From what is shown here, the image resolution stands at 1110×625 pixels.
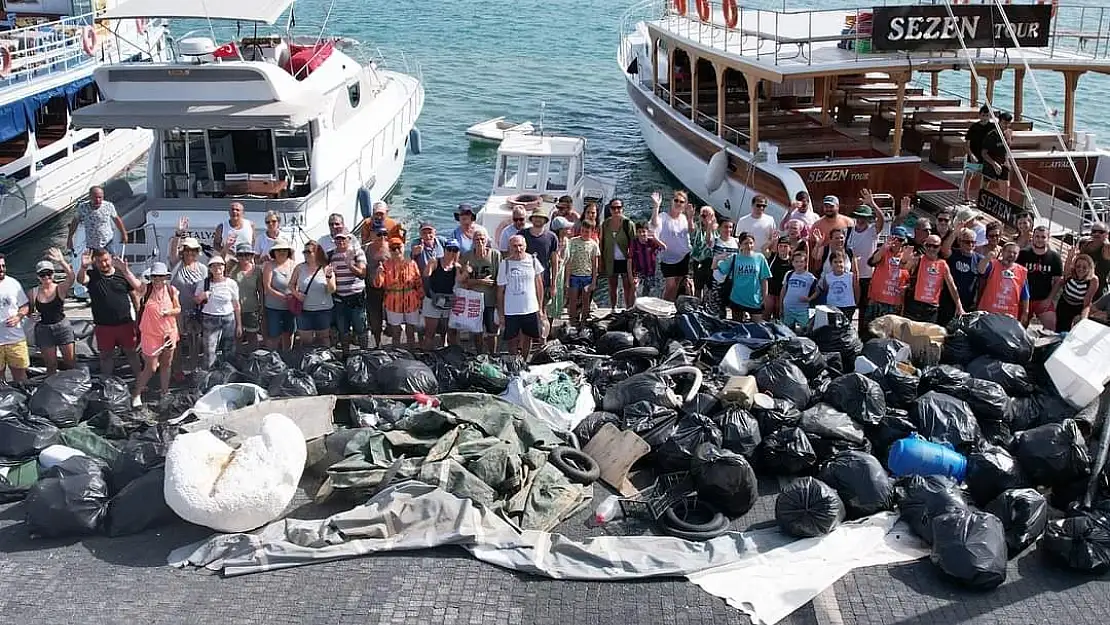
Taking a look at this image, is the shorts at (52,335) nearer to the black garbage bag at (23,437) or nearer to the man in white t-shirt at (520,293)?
the black garbage bag at (23,437)

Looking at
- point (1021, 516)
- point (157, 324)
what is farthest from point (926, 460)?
point (157, 324)

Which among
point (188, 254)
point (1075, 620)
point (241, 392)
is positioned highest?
point (188, 254)

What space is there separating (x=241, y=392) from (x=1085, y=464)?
6.42 meters

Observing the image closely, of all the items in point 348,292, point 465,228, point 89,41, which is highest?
point 89,41

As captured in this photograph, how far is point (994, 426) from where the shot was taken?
784cm

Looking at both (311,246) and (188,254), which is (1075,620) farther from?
(188,254)

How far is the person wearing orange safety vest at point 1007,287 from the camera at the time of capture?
913 centimetres

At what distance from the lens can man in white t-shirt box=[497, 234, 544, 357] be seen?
898 cm

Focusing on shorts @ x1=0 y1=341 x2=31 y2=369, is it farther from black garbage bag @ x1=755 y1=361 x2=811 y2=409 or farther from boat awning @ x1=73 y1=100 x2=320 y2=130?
black garbage bag @ x1=755 y1=361 x2=811 y2=409

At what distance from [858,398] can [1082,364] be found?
1.71 meters

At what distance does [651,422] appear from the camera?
312 inches

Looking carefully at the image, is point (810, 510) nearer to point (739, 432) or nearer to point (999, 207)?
point (739, 432)

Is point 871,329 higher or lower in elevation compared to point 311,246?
lower

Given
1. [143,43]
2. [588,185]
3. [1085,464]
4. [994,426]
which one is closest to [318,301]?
[994,426]
